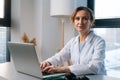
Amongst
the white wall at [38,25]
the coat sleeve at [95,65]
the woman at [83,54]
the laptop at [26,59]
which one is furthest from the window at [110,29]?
the laptop at [26,59]

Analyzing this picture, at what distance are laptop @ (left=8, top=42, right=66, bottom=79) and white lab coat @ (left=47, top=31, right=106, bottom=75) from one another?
0.58ft

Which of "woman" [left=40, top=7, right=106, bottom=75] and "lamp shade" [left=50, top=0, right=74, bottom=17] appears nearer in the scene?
"woman" [left=40, top=7, right=106, bottom=75]

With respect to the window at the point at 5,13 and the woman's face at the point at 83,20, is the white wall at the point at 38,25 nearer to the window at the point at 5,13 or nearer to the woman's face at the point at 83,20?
the window at the point at 5,13

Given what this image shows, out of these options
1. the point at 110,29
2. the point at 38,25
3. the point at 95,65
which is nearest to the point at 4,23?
the point at 38,25

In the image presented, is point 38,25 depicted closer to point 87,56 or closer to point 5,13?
point 5,13

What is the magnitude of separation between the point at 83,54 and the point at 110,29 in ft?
4.87

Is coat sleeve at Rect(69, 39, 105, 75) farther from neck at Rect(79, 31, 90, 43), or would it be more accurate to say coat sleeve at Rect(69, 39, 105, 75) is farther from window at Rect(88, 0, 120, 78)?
window at Rect(88, 0, 120, 78)

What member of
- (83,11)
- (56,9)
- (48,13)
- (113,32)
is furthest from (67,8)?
(83,11)

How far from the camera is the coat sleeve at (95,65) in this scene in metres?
1.42

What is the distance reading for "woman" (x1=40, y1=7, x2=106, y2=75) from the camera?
1431mm

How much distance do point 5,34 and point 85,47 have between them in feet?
6.63

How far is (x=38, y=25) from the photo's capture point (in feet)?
10.7

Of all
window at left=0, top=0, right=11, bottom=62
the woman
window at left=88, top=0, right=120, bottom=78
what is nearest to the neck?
the woman

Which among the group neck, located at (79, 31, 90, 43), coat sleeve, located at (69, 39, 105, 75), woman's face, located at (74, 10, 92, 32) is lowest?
coat sleeve, located at (69, 39, 105, 75)
